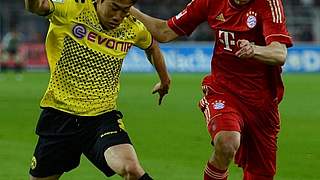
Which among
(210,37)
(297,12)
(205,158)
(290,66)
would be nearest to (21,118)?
(205,158)

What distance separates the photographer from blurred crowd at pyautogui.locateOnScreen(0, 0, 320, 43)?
50.3 m

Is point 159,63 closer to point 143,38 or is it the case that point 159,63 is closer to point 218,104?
point 143,38

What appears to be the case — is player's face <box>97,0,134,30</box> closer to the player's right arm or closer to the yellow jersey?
the yellow jersey

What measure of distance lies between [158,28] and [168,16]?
42.4m

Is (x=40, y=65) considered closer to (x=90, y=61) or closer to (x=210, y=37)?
(x=210, y=37)

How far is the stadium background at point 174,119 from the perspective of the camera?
39.9ft

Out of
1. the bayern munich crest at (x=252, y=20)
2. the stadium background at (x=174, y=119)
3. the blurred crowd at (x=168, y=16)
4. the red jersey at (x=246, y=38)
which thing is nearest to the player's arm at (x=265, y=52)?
the red jersey at (x=246, y=38)

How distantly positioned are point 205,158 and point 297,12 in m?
41.6

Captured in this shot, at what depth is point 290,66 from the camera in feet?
140

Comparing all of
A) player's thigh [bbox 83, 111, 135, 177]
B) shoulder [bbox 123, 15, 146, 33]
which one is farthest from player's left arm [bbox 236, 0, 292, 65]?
player's thigh [bbox 83, 111, 135, 177]

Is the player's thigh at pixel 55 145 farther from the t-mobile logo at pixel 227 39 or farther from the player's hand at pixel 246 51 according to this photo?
the t-mobile logo at pixel 227 39

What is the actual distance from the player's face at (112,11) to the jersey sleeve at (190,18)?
135cm

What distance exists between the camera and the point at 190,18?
368 inches

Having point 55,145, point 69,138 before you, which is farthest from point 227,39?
point 55,145
